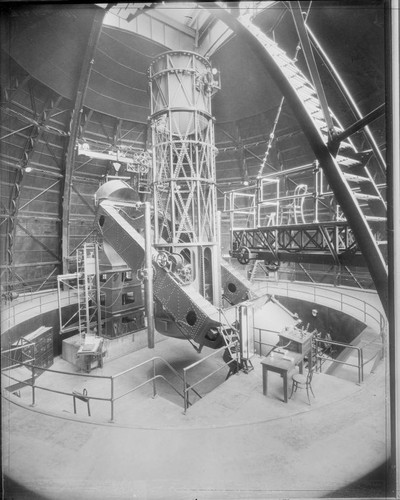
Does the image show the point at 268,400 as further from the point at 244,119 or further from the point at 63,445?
the point at 244,119

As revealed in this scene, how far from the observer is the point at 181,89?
8.88 metres

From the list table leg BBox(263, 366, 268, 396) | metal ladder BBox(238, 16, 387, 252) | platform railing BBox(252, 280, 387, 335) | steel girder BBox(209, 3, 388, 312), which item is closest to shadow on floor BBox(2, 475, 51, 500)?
table leg BBox(263, 366, 268, 396)

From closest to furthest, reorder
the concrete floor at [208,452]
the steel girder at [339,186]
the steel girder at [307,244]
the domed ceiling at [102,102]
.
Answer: the steel girder at [339,186] < the concrete floor at [208,452] < the steel girder at [307,244] < the domed ceiling at [102,102]

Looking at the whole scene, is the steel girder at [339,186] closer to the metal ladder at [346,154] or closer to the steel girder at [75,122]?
the metal ladder at [346,154]

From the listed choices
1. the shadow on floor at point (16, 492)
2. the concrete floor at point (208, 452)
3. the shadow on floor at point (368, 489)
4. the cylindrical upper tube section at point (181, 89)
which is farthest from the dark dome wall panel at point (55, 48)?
the shadow on floor at point (368, 489)

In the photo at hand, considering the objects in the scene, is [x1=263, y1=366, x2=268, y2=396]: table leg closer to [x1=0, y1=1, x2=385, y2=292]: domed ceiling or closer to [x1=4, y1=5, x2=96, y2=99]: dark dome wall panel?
[x1=0, y1=1, x2=385, y2=292]: domed ceiling

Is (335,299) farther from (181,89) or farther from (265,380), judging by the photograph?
(181,89)

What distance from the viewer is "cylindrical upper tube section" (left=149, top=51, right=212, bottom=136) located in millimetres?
8812

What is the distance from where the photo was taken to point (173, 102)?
8.90 meters

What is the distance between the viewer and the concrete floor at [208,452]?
140 inches

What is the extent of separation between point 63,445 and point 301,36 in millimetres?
6751

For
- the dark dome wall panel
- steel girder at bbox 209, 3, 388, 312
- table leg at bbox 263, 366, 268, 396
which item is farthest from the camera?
the dark dome wall panel

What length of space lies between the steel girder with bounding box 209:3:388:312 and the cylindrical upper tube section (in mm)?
4939

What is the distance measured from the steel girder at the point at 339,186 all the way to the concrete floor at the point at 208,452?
5.72ft
